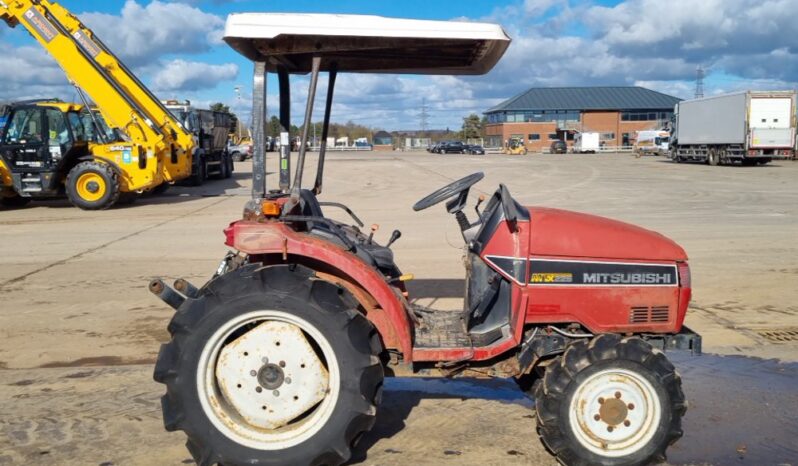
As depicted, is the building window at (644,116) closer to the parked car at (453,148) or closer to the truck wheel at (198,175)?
the parked car at (453,148)

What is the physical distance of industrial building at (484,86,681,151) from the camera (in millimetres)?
93188

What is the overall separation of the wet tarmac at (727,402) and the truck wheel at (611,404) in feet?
1.69

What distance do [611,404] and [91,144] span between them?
17.4m

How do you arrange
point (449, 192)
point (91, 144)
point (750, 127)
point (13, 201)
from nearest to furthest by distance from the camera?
point (449, 192) → point (91, 144) → point (13, 201) → point (750, 127)

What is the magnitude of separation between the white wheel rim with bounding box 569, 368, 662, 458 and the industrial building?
295 feet

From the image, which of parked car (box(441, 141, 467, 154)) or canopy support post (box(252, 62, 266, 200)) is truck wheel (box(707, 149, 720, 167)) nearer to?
parked car (box(441, 141, 467, 154))

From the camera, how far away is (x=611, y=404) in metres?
3.91

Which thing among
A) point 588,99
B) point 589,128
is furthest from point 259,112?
point 588,99

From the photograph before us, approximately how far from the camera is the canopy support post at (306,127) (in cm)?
418

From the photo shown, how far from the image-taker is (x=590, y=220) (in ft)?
14.2

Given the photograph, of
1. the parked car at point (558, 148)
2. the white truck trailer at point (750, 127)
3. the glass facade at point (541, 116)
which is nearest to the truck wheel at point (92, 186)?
the white truck trailer at point (750, 127)

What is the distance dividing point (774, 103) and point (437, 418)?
3672 cm

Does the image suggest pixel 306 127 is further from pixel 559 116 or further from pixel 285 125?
pixel 559 116

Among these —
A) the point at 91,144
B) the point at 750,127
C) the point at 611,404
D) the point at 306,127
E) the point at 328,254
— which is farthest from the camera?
the point at 750,127
